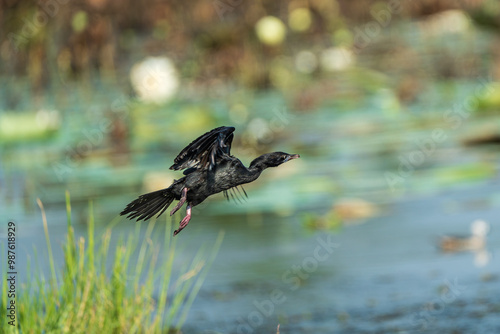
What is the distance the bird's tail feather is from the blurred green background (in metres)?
1.99

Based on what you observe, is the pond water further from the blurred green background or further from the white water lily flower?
the white water lily flower

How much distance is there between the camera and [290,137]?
27.3 ft

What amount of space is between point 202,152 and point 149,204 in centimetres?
17

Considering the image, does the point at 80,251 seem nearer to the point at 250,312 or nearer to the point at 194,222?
the point at 250,312

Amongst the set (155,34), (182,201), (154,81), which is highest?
(155,34)

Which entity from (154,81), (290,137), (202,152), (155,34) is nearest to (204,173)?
(202,152)

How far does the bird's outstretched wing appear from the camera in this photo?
2375 millimetres

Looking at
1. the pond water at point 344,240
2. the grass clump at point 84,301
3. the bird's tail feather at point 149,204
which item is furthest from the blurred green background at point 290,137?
the bird's tail feather at point 149,204

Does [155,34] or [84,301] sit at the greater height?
[155,34]

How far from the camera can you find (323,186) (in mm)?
6621

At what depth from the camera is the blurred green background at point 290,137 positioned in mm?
4820

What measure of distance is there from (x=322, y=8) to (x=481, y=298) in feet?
29.0

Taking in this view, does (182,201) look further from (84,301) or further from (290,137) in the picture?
(290,137)

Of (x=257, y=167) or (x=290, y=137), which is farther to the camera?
(x=290, y=137)
